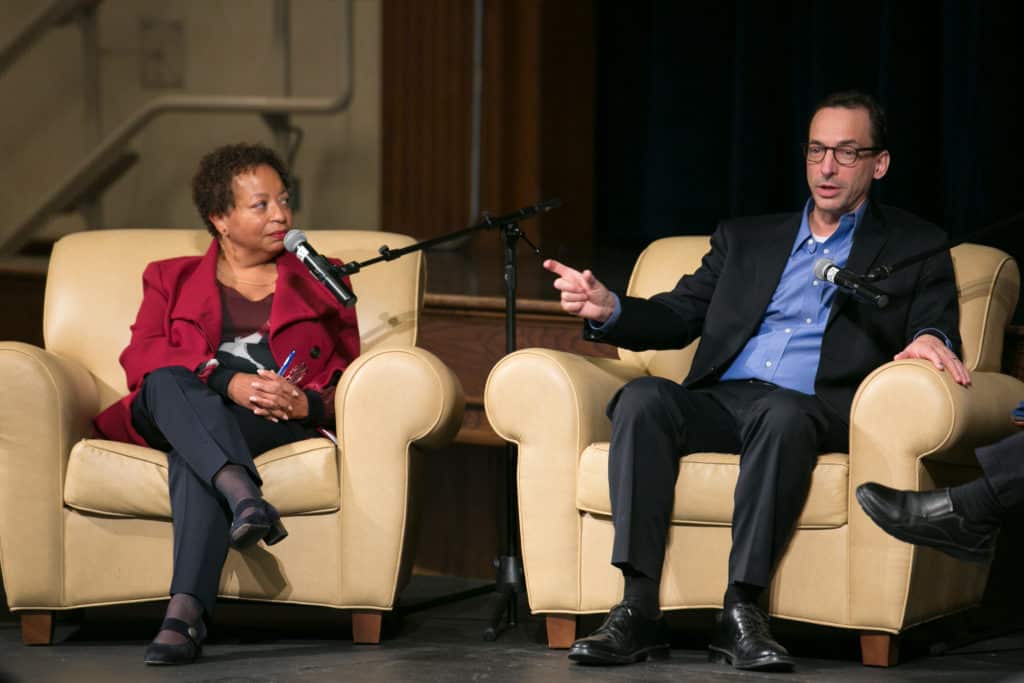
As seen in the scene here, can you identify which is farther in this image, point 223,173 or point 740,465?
point 223,173

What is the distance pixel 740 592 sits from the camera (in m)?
3.02

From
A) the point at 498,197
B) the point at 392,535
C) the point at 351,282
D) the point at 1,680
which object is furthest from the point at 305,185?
the point at 1,680

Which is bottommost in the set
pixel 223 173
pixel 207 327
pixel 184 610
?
pixel 184 610

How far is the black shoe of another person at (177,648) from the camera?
10.0ft

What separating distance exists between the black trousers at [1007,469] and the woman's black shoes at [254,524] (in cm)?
130

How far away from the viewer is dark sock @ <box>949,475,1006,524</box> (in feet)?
9.62

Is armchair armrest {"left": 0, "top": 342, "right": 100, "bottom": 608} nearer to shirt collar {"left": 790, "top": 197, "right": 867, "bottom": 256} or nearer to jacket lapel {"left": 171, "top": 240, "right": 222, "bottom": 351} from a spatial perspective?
jacket lapel {"left": 171, "top": 240, "right": 222, "bottom": 351}

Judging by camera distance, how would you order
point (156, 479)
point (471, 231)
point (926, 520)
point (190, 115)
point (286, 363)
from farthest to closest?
1. point (190, 115)
2. point (286, 363)
3. point (471, 231)
4. point (156, 479)
5. point (926, 520)

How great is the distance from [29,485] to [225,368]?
471 millimetres

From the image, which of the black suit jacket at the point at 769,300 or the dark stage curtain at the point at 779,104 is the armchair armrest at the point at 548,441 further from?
the dark stage curtain at the point at 779,104

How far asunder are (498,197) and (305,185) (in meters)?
0.94

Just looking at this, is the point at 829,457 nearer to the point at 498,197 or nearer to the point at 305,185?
the point at 498,197

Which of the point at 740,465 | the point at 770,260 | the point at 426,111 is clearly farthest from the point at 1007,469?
the point at 426,111

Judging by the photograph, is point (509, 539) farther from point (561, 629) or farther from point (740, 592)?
point (740, 592)
